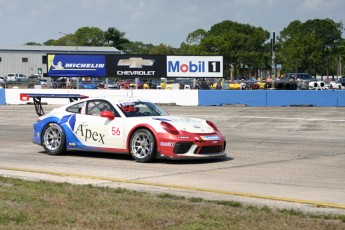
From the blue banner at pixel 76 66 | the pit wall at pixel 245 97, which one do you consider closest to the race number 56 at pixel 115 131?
the pit wall at pixel 245 97

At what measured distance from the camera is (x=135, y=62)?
45812mm

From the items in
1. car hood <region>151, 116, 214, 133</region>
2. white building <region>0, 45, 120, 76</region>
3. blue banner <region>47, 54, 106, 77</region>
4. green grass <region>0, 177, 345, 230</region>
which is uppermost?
white building <region>0, 45, 120, 76</region>

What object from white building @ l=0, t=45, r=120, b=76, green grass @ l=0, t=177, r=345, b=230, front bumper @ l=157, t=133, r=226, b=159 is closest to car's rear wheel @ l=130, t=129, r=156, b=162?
front bumper @ l=157, t=133, r=226, b=159

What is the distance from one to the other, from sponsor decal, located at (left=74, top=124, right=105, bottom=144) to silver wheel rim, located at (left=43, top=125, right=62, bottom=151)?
46cm

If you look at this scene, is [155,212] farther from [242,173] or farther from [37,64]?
[37,64]

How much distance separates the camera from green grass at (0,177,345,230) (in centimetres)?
603

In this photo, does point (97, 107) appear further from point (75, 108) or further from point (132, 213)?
point (132, 213)

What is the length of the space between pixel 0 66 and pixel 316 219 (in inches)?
4448

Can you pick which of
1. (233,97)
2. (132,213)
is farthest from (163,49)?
(132,213)

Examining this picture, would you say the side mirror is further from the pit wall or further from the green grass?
the pit wall

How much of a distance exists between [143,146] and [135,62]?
113 ft

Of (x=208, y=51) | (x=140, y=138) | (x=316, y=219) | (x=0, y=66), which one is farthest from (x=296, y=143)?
(x=0, y=66)

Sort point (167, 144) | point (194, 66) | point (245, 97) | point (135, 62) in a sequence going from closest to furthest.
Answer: point (167, 144)
point (245, 97)
point (194, 66)
point (135, 62)

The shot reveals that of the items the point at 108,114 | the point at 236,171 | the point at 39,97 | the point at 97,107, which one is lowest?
the point at 236,171
